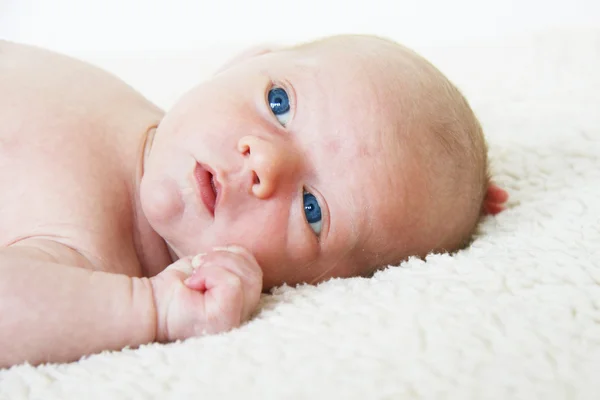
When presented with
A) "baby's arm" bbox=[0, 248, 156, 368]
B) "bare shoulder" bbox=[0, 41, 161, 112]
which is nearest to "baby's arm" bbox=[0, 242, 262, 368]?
"baby's arm" bbox=[0, 248, 156, 368]

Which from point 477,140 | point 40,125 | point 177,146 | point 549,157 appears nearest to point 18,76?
point 40,125

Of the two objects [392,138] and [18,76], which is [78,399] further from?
[18,76]

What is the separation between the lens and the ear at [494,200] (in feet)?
4.42

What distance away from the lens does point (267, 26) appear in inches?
120

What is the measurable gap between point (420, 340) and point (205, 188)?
453 millimetres

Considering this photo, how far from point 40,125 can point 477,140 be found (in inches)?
30.7

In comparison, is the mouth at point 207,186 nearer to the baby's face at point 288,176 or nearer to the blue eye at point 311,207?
the baby's face at point 288,176

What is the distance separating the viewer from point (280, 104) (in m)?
1.17

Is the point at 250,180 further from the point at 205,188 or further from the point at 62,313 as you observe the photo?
the point at 62,313

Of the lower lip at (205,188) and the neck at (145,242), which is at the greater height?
the lower lip at (205,188)

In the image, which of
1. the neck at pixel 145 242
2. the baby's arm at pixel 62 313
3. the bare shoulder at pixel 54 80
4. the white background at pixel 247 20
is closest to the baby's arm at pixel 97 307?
the baby's arm at pixel 62 313

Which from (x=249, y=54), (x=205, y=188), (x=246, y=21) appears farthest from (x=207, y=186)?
(x=246, y=21)

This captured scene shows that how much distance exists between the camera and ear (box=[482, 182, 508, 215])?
1.35 meters

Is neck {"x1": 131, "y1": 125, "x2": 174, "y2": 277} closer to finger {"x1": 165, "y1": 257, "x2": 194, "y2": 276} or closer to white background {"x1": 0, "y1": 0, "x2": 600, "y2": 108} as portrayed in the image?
finger {"x1": 165, "y1": 257, "x2": 194, "y2": 276}
